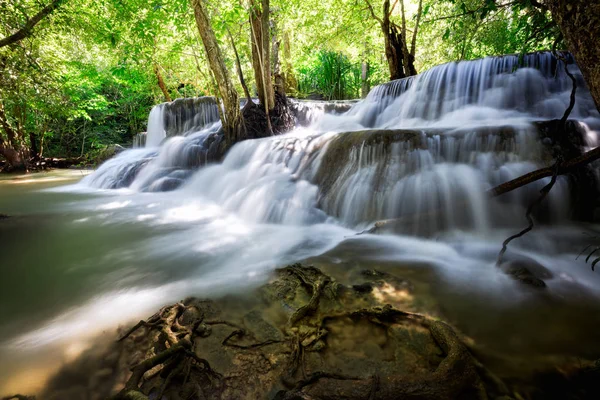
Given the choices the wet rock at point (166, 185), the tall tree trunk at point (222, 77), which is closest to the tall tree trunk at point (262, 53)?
the tall tree trunk at point (222, 77)

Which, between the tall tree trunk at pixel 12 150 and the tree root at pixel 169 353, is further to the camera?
the tall tree trunk at pixel 12 150

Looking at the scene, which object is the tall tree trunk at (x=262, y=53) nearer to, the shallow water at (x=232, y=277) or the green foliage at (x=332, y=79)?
the shallow water at (x=232, y=277)

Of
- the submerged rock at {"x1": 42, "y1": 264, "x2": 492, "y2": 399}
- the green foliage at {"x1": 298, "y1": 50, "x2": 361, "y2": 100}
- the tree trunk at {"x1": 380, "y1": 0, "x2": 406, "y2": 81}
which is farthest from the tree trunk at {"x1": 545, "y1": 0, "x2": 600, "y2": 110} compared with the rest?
the green foliage at {"x1": 298, "y1": 50, "x2": 361, "y2": 100}

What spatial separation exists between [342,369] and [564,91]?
280 inches

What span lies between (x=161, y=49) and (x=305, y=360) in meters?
11.8

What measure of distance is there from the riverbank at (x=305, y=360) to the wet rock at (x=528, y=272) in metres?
0.88

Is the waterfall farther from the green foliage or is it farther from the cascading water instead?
the green foliage

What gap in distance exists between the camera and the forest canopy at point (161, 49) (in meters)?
5.84

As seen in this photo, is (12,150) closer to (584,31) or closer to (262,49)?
(262,49)

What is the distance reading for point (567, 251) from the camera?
2.89m

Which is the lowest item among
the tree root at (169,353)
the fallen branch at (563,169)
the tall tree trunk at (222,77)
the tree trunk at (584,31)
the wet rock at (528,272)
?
the wet rock at (528,272)

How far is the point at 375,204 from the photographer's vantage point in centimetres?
411

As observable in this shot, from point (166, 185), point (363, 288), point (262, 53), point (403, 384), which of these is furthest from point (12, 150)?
point (403, 384)

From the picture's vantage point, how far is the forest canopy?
5.84 metres
